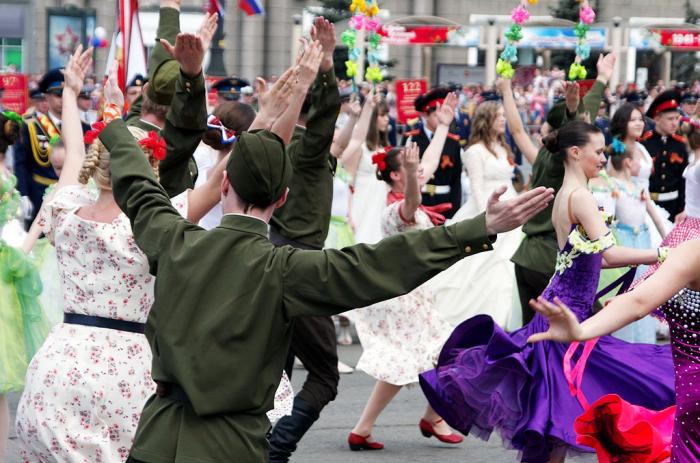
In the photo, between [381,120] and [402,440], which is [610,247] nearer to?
[402,440]

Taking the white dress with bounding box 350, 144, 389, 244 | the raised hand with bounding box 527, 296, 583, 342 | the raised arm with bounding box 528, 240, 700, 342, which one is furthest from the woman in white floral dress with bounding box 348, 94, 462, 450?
the white dress with bounding box 350, 144, 389, 244

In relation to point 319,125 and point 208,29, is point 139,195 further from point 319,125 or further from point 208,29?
point 319,125

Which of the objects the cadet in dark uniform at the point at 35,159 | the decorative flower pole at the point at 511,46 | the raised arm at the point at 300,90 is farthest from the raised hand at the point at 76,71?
the cadet in dark uniform at the point at 35,159

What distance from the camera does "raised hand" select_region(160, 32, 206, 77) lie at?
4871mm

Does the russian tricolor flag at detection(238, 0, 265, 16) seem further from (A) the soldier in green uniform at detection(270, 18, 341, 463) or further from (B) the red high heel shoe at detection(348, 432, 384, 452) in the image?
(B) the red high heel shoe at detection(348, 432, 384, 452)

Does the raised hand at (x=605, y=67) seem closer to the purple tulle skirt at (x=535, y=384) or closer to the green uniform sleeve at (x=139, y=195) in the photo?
the purple tulle skirt at (x=535, y=384)

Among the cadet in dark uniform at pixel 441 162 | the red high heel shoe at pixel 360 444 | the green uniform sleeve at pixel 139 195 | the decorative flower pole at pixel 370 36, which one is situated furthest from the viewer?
the cadet in dark uniform at pixel 441 162

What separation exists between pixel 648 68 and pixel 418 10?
1123cm

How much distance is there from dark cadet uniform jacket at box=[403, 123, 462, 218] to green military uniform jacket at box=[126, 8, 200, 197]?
681 cm

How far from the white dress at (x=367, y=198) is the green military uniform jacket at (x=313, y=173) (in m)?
6.17

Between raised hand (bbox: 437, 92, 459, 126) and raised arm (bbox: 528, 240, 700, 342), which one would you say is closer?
raised arm (bbox: 528, 240, 700, 342)

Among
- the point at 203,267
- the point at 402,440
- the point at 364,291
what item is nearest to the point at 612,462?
the point at 364,291

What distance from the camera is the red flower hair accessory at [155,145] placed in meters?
4.90

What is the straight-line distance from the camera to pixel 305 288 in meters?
3.80
